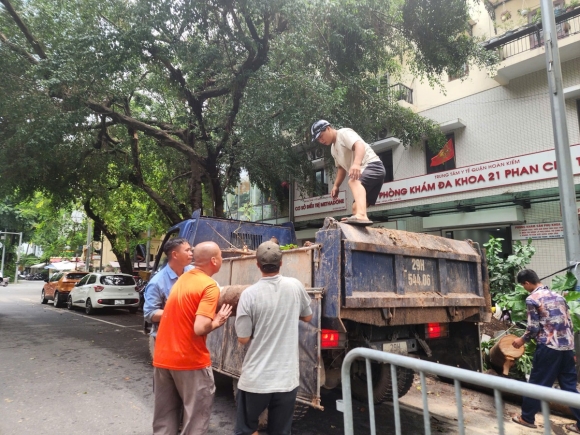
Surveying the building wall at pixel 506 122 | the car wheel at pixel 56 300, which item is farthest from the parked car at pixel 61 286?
the building wall at pixel 506 122

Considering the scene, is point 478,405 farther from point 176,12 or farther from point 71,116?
point 71,116

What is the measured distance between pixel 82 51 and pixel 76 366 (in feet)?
20.6

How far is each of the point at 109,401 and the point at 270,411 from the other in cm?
294

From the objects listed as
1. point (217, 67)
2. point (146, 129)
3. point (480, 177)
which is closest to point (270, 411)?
point (217, 67)

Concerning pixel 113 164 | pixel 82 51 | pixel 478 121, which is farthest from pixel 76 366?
pixel 478 121

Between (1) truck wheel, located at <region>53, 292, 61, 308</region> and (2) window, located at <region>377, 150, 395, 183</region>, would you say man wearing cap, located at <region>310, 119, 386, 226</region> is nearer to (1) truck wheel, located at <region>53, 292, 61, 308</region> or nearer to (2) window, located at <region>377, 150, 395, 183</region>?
(2) window, located at <region>377, 150, 395, 183</region>

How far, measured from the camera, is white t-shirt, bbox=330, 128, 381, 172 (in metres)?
4.12

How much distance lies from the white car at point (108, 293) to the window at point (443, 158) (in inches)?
430

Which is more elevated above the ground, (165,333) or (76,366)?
(165,333)

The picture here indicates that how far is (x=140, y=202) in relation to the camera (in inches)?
706

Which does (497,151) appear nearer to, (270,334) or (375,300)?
(375,300)

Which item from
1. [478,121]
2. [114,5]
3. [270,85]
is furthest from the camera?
[478,121]

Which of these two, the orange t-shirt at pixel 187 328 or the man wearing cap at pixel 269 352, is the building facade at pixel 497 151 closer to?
the man wearing cap at pixel 269 352

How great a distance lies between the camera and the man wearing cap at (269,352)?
2.41 meters
